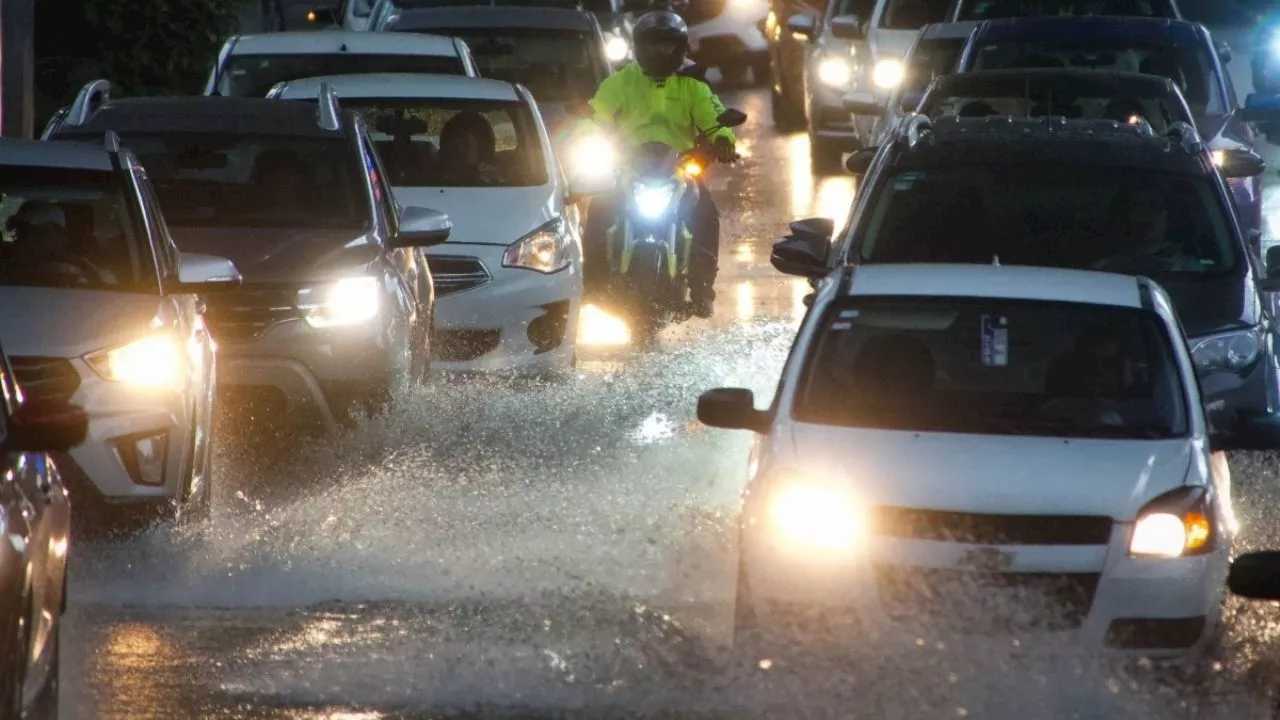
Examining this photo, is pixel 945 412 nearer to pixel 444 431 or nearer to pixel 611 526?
pixel 611 526

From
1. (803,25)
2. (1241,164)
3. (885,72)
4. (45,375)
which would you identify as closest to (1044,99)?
(1241,164)

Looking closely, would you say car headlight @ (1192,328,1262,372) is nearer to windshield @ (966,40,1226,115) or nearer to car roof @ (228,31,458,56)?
windshield @ (966,40,1226,115)

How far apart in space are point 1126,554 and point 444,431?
19.6ft

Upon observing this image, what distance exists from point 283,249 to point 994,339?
423cm

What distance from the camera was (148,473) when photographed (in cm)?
1005

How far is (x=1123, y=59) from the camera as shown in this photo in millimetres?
19344

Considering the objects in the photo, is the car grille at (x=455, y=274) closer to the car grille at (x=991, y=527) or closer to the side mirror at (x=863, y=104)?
the side mirror at (x=863, y=104)

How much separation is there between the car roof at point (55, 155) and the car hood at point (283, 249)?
1.55 metres

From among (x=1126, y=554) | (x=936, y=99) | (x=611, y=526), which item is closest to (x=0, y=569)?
(x=1126, y=554)

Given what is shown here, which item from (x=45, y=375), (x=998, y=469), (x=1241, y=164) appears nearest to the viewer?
(x=998, y=469)

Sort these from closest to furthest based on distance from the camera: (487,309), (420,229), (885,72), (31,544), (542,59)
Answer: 1. (31,544)
2. (420,229)
3. (487,309)
4. (542,59)
5. (885,72)

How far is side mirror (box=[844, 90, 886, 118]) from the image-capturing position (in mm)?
20453

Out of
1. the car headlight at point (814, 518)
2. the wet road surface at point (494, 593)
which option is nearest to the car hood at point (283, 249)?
the wet road surface at point (494, 593)

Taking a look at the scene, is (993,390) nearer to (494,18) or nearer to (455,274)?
(455,274)
